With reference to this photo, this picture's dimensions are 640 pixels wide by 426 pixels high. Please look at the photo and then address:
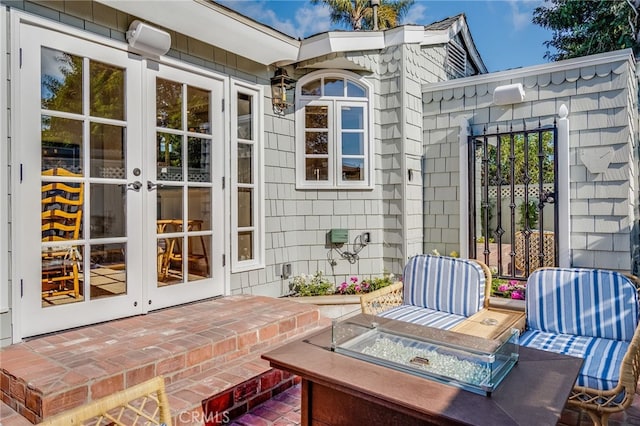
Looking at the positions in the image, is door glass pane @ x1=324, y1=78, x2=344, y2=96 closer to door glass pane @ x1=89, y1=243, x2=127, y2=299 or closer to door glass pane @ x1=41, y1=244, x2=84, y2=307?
door glass pane @ x1=89, y1=243, x2=127, y2=299

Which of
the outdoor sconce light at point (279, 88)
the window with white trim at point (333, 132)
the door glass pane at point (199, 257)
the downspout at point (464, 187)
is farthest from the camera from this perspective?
the window with white trim at point (333, 132)

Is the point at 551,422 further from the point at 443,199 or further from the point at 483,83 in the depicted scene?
the point at 483,83

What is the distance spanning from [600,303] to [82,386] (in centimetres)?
320

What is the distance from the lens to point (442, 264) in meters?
3.49

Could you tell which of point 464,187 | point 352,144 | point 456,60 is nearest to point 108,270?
point 352,144

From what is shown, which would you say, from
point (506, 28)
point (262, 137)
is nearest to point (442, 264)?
point (262, 137)

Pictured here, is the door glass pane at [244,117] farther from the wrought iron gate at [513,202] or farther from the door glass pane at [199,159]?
the wrought iron gate at [513,202]

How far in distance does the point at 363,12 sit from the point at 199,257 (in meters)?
14.5

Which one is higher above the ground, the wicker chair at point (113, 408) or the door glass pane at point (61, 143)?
the door glass pane at point (61, 143)

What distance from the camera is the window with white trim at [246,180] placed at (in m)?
4.40

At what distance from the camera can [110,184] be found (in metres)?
3.41

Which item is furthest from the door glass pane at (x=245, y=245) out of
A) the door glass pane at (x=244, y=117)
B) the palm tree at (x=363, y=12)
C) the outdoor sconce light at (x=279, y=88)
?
the palm tree at (x=363, y=12)

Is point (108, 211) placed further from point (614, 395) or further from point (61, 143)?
point (614, 395)

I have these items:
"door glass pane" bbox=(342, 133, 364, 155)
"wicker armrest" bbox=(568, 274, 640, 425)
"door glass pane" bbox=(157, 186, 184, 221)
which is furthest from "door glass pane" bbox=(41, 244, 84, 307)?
A: "wicker armrest" bbox=(568, 274, 640, 425)
